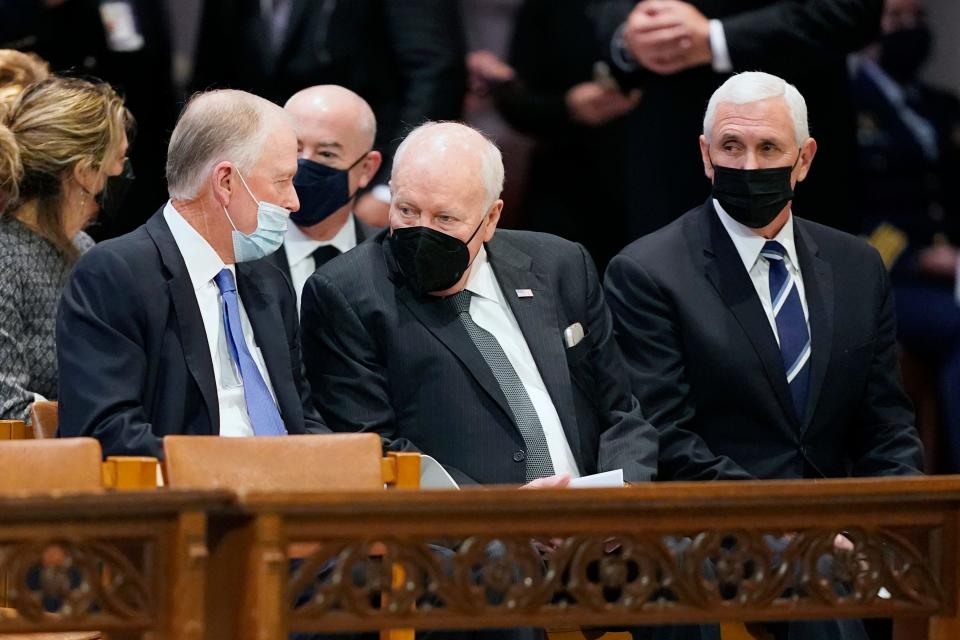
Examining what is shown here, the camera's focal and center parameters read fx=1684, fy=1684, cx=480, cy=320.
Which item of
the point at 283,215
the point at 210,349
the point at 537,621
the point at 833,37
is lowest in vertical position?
the point at 537,621

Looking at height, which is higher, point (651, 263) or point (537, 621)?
point (651, 263)

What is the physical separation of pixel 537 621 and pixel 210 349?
127 centimetres

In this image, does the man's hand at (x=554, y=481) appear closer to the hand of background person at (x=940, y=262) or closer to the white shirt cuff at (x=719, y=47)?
the white shirt cuff at (x=719, y=47)

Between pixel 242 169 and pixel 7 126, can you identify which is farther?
pixel 7 126

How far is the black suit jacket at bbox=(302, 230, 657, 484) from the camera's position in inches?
160

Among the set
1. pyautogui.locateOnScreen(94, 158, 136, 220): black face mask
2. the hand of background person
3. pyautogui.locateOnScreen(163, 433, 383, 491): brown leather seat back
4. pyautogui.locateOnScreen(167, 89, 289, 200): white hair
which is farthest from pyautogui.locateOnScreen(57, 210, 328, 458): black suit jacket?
the hand of background person

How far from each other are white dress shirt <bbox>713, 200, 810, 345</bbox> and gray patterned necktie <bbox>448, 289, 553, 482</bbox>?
706 millimetres

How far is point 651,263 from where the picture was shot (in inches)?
172

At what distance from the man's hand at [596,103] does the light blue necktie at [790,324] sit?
5.42 feet

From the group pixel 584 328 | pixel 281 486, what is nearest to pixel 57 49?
pixel 584 328

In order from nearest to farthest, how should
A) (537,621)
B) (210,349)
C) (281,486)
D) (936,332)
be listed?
(537,621)
(281,486)
(210,349)
(936,332)

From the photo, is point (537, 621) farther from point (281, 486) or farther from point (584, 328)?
point (584, 328)

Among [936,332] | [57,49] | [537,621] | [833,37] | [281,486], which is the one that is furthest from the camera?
[936,332]

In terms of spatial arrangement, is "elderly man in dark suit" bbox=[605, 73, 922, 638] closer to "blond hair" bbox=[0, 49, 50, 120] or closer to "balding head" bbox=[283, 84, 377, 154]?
"balding head" bbox=[283, 84, 377, 154]
